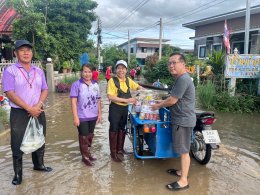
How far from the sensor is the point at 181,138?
3738 millimetres

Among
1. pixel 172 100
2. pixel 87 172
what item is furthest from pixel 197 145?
pixel 87 172

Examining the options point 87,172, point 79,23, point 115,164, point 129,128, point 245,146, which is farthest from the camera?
point 79,23

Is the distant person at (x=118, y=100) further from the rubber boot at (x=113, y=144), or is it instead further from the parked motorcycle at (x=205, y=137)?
the parked motorcycle at (x=205, y=137)

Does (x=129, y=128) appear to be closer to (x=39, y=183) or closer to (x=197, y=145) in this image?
(x=197, y=145)

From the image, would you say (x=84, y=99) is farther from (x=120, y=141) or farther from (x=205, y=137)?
(x=205, y=137)

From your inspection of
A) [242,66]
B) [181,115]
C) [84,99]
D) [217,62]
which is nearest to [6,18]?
[217,62]

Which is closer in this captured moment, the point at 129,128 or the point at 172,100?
the point at 172,100

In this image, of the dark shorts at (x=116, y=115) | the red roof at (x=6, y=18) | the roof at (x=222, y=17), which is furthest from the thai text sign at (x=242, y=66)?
the red roof at (x=6, y=18)

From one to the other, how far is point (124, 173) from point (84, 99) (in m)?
1.33

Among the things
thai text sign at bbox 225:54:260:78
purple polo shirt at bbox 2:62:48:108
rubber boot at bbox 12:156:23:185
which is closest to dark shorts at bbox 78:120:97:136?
purple polo shirt at bbox 2:62:48:108

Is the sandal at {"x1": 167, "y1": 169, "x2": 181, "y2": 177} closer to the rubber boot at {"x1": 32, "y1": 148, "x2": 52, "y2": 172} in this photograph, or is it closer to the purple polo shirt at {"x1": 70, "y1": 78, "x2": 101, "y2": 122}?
the purple polo shirt at {"x1": 70, "y1": 78, "x2": 101, "y2": 122}

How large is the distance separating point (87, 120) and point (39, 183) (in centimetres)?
116

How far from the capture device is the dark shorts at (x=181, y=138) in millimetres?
3727

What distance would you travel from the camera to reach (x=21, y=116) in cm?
372
